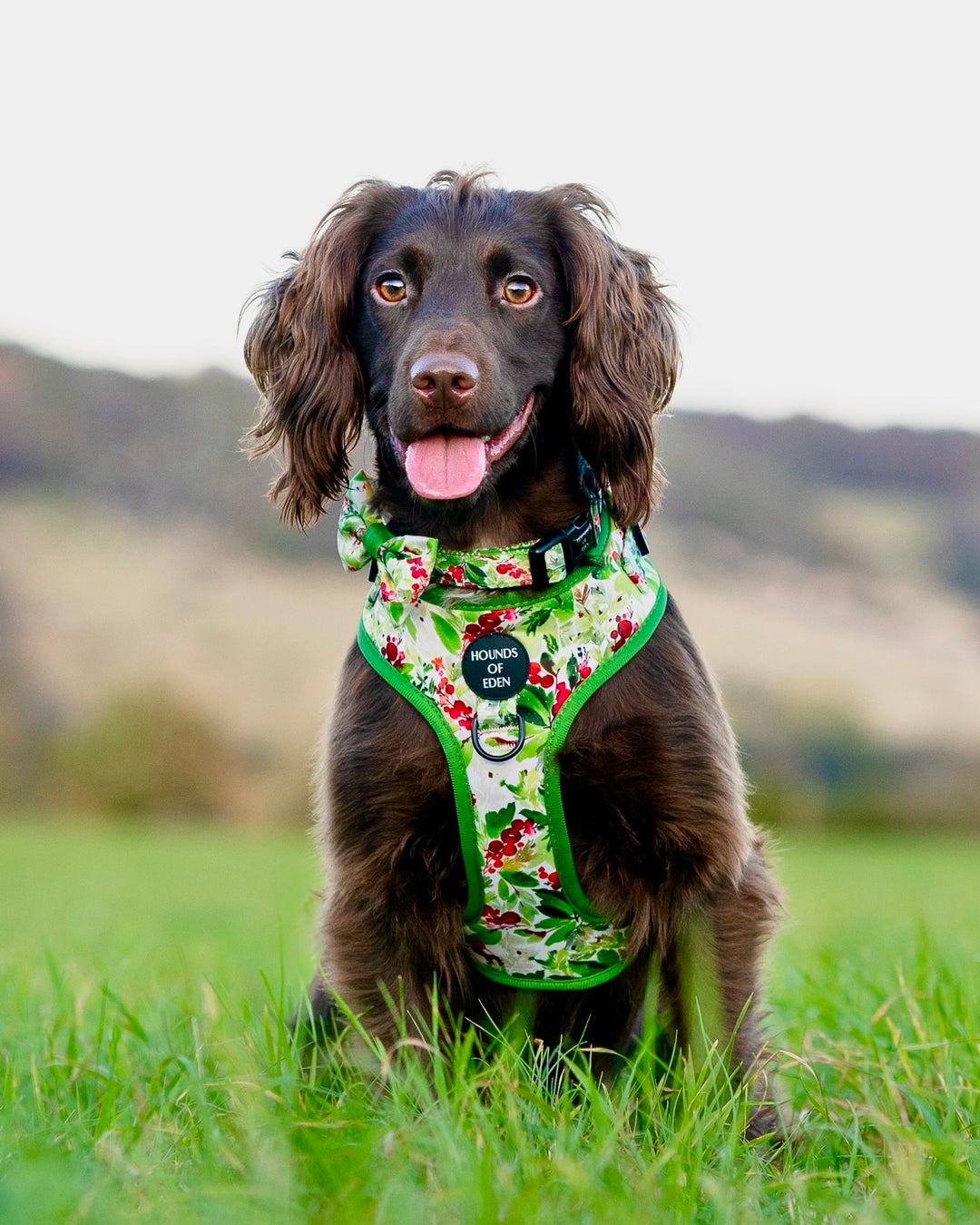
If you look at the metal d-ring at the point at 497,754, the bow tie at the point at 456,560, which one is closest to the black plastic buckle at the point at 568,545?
the bow tie at the point at 456,560

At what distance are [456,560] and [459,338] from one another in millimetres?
445

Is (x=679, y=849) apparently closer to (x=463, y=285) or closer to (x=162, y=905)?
(x=463, y=285)

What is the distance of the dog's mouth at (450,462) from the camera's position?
2.49 meters

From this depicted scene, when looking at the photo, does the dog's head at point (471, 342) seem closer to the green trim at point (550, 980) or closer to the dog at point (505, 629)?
the dog at point (505, 629)

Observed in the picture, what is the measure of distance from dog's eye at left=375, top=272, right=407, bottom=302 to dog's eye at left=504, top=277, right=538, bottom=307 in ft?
0.72

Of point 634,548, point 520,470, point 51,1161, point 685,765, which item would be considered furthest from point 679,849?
point 51,1161

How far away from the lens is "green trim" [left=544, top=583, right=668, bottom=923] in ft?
8.03

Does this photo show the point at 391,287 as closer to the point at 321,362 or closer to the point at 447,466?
the point at 321,362

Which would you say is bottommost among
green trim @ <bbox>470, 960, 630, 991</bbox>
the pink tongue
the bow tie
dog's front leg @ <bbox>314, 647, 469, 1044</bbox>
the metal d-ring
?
green trim @ <bbox>470, 960, 630, 991</bbox>

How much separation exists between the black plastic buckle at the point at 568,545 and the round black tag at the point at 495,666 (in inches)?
6.0

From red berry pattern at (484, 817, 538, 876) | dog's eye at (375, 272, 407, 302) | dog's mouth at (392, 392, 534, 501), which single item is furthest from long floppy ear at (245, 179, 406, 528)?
red berry pattern at (484, 817, 538, 876)

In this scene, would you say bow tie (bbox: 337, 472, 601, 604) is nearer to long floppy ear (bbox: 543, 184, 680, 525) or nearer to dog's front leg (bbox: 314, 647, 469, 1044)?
long floppy ear (bbox: 543, 184, 680, 525)

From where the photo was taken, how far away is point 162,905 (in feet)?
31.4

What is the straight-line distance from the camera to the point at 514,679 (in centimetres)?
251
